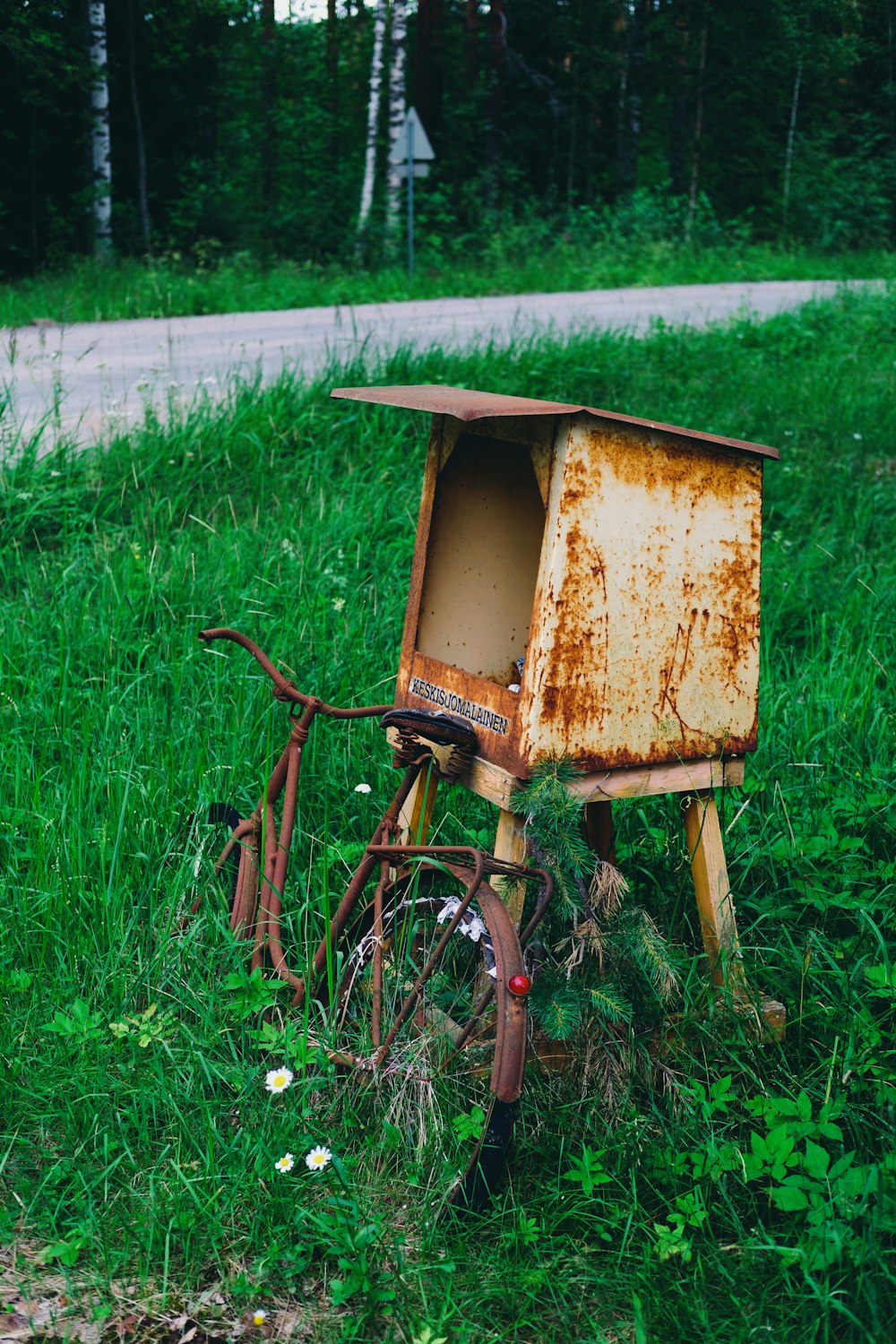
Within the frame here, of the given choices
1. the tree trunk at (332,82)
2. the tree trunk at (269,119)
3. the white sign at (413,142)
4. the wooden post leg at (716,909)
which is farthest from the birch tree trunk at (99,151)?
the wooden post leg at (716,909)

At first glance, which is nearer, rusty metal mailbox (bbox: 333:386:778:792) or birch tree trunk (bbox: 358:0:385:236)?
rusty metal mailbox (bbox: 333:386:778:792)

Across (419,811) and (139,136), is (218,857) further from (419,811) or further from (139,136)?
(139,136)

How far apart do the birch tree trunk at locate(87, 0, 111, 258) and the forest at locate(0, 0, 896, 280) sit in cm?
3

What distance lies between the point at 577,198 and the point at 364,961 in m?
27.5

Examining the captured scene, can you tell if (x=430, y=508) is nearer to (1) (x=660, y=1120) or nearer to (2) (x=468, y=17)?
(1) (x=660, y=1120)

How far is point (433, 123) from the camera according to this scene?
1972cm

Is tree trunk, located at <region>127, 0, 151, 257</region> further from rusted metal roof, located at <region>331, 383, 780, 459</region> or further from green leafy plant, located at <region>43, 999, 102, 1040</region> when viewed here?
green leafy plant, located at <region>43, 999, 102, 1040</region>

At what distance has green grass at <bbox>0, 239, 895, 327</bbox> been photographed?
9.82 metres

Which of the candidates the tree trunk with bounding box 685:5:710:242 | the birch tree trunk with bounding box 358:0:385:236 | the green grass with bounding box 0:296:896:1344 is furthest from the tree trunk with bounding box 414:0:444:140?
the green grass with bounding box 0:296:896:1344

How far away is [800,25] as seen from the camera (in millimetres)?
6785

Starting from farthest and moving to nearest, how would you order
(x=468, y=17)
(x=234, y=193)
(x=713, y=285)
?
(x=468, y=17), (x=234, y=193), (x=713, y=285)

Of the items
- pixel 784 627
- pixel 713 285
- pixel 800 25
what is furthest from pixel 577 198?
pixel 784 627

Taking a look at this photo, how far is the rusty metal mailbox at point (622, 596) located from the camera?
195 centimetres

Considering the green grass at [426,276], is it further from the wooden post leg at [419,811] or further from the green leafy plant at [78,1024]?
the green leafy plant at [78,1024]
